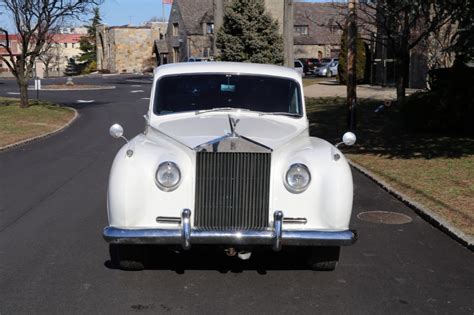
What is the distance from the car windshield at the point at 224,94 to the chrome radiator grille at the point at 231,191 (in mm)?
1493

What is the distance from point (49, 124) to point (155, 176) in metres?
17.0

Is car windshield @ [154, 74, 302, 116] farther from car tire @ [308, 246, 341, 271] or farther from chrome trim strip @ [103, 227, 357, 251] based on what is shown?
chrome trim strip @ [103, 227, 357, 251]

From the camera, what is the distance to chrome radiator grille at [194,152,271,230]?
205 inches

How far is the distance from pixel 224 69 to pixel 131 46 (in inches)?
3004

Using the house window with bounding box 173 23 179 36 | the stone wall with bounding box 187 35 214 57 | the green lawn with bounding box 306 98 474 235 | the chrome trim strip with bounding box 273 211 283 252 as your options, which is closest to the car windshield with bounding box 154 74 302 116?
the chrome trim strip with bounding box 273 211 283 252

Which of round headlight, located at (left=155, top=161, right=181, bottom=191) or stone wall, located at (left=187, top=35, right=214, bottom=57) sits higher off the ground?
stone wall, located at (left=187, top=35, right=214, bottom=57)

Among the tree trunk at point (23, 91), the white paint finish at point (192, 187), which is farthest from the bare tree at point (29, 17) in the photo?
the white paint finish at point (192, 187)

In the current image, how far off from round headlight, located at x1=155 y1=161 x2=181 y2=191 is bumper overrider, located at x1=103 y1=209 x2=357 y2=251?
26 centimetres

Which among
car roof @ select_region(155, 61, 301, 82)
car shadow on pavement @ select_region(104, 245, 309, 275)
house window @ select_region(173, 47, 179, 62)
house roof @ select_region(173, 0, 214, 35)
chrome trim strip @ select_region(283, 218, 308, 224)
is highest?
house roof @ select_region(173, 0, 214, 35)

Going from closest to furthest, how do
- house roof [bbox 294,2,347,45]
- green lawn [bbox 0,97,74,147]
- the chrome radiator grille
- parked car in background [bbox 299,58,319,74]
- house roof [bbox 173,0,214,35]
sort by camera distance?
the chrome radiator grille → green lawn [bbox 0,97,74,147] → parked car in background [bbox 299,58,319,74] → house roof [bbox 173,0,214,35] → house roof [bbox 294,2,347,45]

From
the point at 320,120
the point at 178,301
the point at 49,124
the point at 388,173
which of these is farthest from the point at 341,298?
the point at 49,124

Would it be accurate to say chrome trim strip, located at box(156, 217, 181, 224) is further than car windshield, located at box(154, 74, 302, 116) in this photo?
No

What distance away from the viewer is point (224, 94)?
6.75 meters

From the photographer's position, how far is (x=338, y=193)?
532 centimetres
